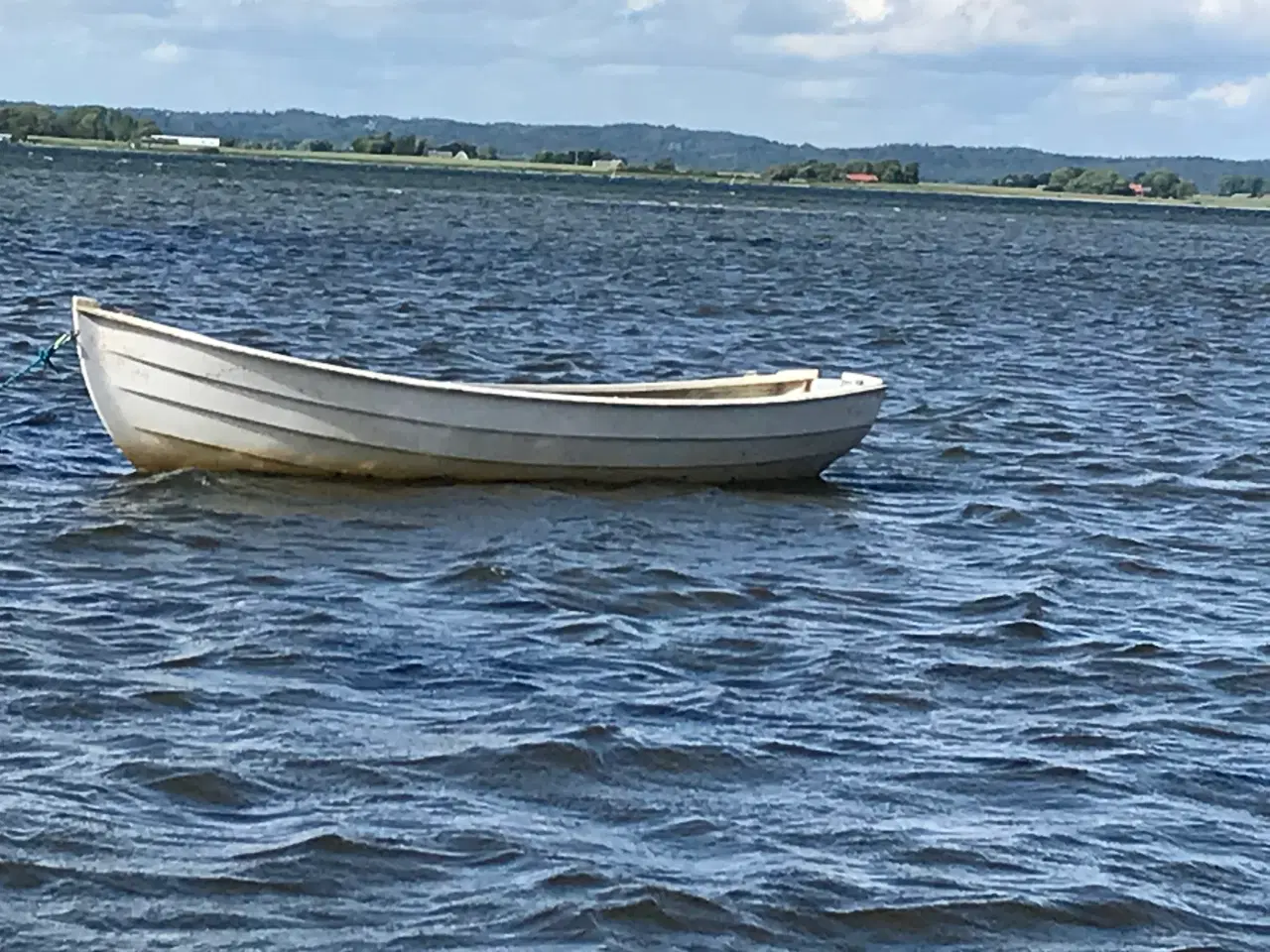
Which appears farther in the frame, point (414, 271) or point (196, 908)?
point (414, 271)

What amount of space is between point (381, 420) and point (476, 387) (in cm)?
83

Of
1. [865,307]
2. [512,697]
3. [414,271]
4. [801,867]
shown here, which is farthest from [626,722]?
[414,271]

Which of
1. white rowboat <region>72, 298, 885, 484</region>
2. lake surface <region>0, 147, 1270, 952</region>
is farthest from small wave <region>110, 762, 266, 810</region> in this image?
white rowboat <region>72, 298, 885, 484</region>

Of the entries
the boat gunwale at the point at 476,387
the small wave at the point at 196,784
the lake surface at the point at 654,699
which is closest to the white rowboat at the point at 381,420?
the boat gunwale at the point at 476,387

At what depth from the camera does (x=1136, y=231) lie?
12606 cm

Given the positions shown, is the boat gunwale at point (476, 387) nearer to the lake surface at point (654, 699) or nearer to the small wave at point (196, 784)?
the lake surface at point (654, 699)

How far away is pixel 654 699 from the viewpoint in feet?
39.8

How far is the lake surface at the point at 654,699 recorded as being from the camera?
9.18 m

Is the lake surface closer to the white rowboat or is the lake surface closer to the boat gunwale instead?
the white rowboat

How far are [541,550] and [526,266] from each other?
38.2 meters

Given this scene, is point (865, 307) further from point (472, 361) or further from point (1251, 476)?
point (1251, 476)

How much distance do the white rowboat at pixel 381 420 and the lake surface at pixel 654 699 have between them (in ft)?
0.93

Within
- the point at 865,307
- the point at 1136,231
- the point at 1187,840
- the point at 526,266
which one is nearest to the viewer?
the point at 1187,840

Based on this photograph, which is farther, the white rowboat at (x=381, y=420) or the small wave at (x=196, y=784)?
the white rowboat at (x=381, y=420)
